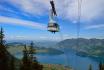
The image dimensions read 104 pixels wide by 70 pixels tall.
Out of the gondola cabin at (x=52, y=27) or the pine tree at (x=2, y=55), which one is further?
the pine tree at (x=2, y=55)

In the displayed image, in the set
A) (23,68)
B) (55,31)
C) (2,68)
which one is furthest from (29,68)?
(55,31)

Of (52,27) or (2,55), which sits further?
(2,55)

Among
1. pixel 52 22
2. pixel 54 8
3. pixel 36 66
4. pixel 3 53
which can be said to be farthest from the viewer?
pixel 36 66

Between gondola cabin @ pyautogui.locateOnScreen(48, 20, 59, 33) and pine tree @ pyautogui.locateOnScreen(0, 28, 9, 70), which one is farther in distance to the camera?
pine tree @ pyautogui.locateOnScreen(0, 28, 9, 70)

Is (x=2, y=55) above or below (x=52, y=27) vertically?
Result: below

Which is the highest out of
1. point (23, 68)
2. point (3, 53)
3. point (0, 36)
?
point (0, 36)

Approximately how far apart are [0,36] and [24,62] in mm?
8894

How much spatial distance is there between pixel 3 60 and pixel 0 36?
18.7 ft

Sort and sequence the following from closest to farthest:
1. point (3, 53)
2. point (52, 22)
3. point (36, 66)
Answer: point (52, 22) < point (3, 53) < point (36, 66)

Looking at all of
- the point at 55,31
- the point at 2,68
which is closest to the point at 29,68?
Result: the point at 2,68

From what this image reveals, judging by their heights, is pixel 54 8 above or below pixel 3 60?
above

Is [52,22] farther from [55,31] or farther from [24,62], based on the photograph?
[24,62]

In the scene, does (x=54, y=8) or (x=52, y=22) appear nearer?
(x=54, y=8)

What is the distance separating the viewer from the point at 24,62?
53.1 metres
